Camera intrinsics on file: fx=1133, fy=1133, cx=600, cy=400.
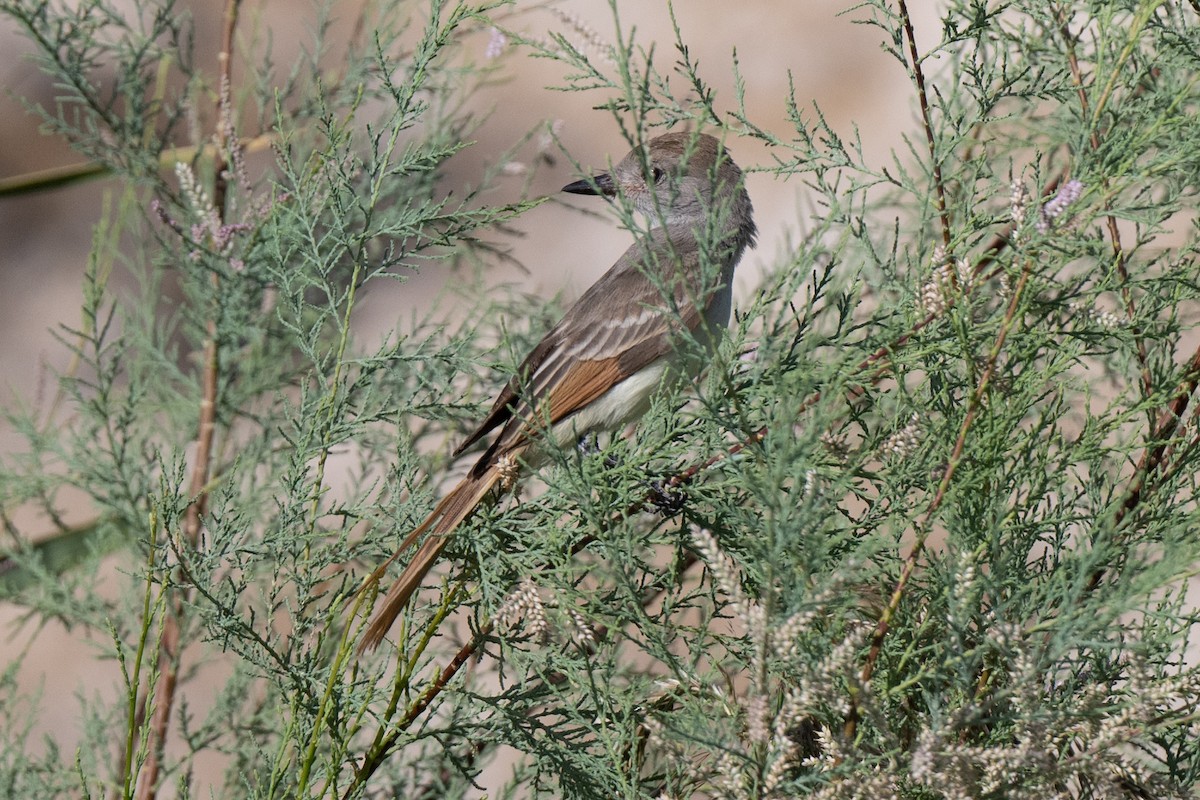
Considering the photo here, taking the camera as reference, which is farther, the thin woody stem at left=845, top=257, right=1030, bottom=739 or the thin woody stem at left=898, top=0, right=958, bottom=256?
the thin woody stem at left=898, top=0, right=958, bottom=256

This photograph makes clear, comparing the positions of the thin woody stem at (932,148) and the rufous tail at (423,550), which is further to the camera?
the rufous tail at (423,550)

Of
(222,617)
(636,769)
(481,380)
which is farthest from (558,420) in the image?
(636,769)

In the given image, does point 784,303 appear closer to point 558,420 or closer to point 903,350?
point 903,350

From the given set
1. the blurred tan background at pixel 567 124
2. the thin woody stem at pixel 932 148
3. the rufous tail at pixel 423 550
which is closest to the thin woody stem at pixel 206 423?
the rufous tail at pixel 423 550

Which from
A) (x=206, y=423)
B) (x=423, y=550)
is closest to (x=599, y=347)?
(x=206, y=423)

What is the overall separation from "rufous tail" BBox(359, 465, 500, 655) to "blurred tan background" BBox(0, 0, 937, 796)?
14.8ft

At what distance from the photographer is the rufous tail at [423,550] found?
201cm

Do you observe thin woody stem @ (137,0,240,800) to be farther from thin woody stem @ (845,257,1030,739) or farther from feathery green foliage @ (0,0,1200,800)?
thin woody stem @ (845,257,1030,739)

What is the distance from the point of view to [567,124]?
6758mm

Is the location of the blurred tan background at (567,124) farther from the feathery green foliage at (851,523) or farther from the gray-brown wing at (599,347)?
the feathery green foliage at (851,523)

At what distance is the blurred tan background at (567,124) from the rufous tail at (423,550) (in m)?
4.50

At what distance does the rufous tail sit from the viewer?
2.01 m

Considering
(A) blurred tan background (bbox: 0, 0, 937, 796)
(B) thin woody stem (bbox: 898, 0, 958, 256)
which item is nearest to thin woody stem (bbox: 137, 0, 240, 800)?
(B) thin woody stem (bbox: 898, 0, 958, 256)

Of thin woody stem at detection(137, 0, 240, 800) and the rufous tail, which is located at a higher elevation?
thin woody stem at detection(137, 0, 240, 800)
